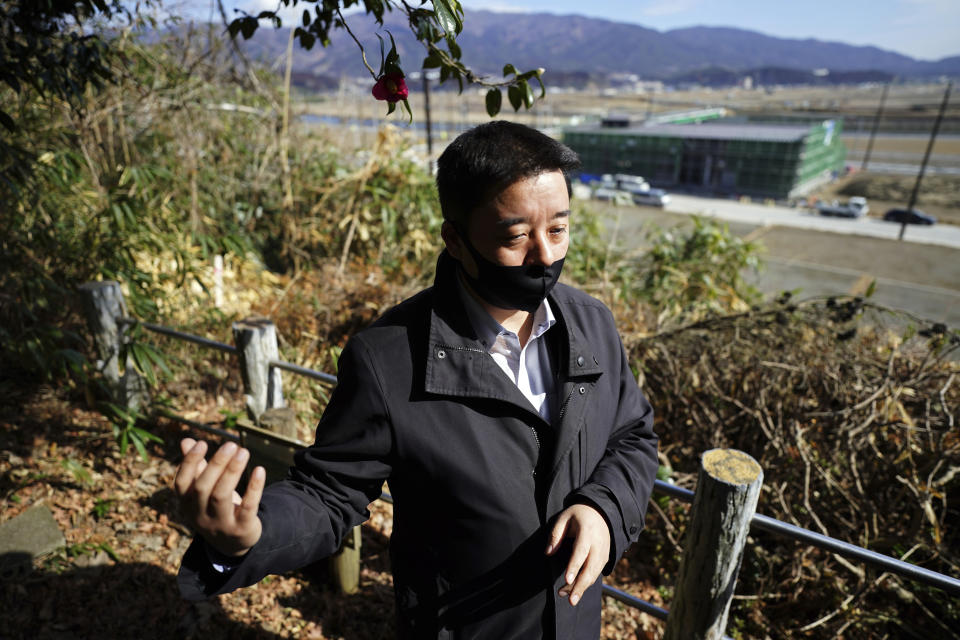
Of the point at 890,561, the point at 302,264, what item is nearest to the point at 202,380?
the point at 302,264

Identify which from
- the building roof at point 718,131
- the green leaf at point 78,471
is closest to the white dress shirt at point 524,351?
the green leaf at point 78,471

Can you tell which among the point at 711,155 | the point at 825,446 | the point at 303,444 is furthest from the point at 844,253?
the point at 303,444

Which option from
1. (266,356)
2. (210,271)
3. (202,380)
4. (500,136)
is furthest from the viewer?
(210,271)

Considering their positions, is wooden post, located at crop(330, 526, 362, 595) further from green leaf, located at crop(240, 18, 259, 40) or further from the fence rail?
green leaf, located at crop(240, 18, 259, 40)

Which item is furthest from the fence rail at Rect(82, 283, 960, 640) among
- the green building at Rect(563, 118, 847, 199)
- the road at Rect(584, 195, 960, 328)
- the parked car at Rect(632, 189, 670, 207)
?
the green building at Rect(563, 118, 847, 199)

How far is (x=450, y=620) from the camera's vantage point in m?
1.35

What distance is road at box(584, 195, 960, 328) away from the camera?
1902 centimetres

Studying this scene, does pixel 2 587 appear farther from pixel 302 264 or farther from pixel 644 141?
pixel 644 141

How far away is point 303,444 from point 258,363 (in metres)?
0.70

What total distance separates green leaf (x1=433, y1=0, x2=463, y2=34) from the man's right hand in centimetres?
115

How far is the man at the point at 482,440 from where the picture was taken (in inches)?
46.6

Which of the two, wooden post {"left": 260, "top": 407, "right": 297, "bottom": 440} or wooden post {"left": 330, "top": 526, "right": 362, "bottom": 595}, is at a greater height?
wooden post {"left": 260, "top": 407, "right": 297, "bottom": 440}

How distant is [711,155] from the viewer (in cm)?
3900

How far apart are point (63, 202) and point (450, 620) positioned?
4913 millimetres
